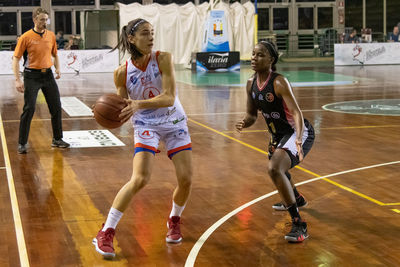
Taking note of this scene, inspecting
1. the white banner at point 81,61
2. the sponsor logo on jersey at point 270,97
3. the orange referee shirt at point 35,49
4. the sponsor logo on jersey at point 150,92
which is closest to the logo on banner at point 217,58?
the white banner at point 81,61

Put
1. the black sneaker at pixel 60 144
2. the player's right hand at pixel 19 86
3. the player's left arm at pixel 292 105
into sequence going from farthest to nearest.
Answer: the black sneaker at pixel 60 144
the player's right hand at pixel 19 86
the player's left arm at pixel 292 105

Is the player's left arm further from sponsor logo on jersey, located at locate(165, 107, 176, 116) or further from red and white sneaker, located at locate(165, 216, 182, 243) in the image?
red and white sneaker, located at locate(165, 216, 182, 243)

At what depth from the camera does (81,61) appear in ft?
95.4

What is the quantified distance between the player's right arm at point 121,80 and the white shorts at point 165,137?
29 centimetres

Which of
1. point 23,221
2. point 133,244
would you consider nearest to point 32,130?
point 23,221

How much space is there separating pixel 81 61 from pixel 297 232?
80.4ft

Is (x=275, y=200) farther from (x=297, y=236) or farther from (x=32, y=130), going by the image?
(x=32, y=130)

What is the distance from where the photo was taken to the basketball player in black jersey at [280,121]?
18.5ft

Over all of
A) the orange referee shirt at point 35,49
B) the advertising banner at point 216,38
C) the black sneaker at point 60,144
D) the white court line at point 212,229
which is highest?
the advertising banner at point 216,38

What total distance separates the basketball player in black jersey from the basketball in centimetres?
126

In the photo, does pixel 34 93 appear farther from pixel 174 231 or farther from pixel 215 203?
pixel 174 231

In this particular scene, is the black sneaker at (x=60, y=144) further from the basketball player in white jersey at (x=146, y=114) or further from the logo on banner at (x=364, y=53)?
the logo on banner at (x=364, y=53)

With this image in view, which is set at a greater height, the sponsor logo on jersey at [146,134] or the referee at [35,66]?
the referee at [35,66]

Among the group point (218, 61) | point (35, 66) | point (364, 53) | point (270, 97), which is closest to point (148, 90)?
point (270, 97)
